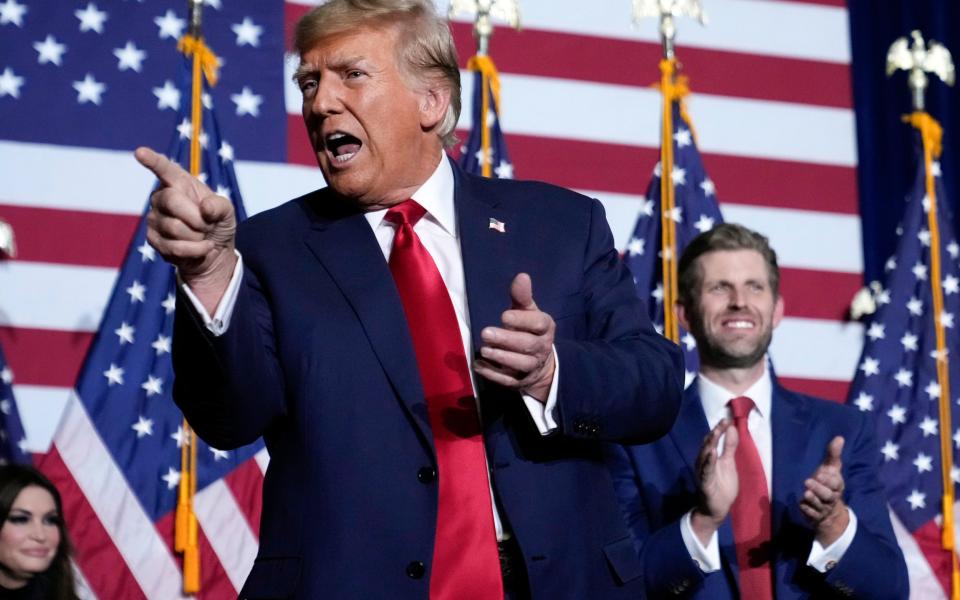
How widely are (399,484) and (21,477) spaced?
2098 millimetres

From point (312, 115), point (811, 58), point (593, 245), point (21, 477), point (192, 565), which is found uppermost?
point (811, 58)

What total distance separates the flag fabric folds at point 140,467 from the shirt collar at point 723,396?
50.7 inches

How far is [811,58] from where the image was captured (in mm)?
4836

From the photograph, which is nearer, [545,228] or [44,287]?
[545,228]

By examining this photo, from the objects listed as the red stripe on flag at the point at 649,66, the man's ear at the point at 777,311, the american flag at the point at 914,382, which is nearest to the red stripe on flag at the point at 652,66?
the red stripe on flag at the point at 649,66

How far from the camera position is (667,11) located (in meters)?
4.20

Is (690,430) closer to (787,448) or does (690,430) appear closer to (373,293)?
(787,448)

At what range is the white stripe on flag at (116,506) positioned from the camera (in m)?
3.63

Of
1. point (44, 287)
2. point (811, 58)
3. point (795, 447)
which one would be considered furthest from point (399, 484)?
point (811, 58)

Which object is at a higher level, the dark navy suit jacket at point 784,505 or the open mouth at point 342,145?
the open mouth at point 342,145

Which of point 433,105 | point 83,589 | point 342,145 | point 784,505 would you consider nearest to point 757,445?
point 784,505

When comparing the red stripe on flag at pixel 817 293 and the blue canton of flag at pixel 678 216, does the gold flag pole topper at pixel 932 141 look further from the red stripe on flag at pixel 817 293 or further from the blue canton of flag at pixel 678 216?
the blue canton of flag at pixel 678 216

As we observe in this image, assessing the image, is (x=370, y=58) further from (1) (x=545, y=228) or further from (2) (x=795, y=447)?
(2) (x=795, y=447)

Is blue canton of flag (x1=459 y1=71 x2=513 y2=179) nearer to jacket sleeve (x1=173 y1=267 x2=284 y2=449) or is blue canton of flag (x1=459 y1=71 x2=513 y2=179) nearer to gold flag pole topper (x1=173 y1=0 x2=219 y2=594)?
gold flag pole topper (x1=173 y1=0 x2=219 y2=594)
